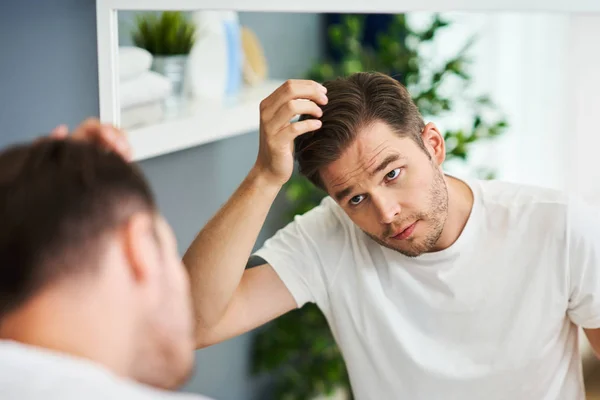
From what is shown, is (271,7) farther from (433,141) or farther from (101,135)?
(101,135)

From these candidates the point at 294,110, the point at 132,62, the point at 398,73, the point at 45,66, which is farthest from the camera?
the point at 398,73

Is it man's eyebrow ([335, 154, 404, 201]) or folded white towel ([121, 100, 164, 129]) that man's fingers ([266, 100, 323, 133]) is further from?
folded white towel ([121, 100, 164, 129])

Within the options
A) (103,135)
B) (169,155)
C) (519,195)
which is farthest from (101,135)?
(169,155)

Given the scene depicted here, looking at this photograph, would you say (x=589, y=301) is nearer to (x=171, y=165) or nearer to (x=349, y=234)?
(x=349, y=234)

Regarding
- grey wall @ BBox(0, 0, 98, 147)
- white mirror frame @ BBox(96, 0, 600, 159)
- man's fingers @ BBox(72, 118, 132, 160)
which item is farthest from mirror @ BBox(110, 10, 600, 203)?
man's fingers @ BBox(72, 118, 132, 160)

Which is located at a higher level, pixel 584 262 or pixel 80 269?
pixel 80 269

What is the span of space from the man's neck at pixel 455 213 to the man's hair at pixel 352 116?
5.1 inches

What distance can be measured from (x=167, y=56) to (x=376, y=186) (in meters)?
0.93

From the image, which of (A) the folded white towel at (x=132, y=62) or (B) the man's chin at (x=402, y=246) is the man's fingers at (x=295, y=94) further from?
(A) the folded white towel at (x=132, y=62)

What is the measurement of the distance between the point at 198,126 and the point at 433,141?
0.81 metres

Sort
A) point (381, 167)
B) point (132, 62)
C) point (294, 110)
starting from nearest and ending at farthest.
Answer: point (294, 110) → point (381, 167) → point (132, 62)

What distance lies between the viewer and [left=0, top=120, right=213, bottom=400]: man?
2.00ft

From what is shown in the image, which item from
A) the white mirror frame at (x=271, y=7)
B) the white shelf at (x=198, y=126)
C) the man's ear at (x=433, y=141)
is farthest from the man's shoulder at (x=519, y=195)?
the white shelf at (x=198, y=126)

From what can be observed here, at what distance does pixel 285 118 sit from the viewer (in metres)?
1.31
